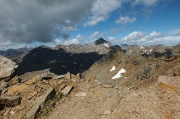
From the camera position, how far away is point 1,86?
21.0 meters

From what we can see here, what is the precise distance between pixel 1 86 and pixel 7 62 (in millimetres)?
4145

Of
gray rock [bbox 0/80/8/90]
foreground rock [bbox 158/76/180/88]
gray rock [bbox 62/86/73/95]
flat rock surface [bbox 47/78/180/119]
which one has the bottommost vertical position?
flat rock surface [bbox 47/78/180/119]

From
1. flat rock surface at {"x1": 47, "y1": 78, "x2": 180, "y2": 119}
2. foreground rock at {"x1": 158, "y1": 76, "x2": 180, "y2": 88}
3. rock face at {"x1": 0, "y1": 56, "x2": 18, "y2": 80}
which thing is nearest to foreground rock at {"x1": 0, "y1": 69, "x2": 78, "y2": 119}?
rock face at {"x1": 0, "y1": 56, "x2": 18, "y2": 80}

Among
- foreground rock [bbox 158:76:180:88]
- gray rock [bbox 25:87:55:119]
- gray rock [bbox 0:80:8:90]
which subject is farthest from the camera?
gray rock [bbox 0:80:8:90]

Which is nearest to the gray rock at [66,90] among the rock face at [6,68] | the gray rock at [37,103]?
the gray rock at [37,103]

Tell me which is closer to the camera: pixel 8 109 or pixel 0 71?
pixel 8 109

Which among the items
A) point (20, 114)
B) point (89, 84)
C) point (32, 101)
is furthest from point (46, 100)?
point (89, 84)

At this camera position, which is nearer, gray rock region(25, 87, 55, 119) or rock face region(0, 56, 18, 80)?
gray rock region(25, 87, 55, 119)

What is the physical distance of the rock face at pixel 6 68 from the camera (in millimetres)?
22547

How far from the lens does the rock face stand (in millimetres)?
22547

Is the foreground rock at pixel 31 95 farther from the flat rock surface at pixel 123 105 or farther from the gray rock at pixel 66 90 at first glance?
the flat rock surface at pixel 123 105

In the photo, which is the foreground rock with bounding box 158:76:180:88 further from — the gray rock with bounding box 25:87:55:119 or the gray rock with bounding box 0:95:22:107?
the gray rock with bounding box 0:95:22:107

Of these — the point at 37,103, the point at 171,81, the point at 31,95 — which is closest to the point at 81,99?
the point at 37,103

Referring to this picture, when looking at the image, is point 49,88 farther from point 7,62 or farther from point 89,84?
point 7,62
